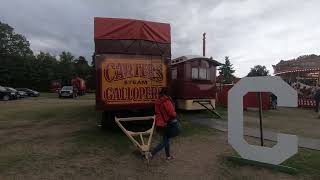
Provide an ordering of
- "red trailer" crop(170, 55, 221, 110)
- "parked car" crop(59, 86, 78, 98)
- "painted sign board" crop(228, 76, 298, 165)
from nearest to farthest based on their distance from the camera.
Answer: "painted sign board" crop(228, 76, 298, 165), "red trailer" crop(170, 55, 221, 110), "parked car" crop(59, 86, 78, 98)

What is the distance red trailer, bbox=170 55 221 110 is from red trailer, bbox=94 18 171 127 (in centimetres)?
609

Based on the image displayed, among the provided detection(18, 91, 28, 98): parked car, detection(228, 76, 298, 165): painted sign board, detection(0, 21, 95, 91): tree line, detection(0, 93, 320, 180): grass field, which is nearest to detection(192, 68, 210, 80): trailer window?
detection(0, 93, 320, 180): grass field

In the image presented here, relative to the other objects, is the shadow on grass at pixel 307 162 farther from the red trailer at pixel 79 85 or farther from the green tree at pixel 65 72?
the green tree at pixel 65 72

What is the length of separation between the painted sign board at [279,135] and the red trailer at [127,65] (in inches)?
164

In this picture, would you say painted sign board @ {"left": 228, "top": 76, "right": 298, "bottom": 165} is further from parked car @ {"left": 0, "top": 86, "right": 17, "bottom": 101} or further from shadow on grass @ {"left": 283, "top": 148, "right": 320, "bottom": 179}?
parked car @ {"left": 0, "top": 86, "right": 17, "bottom": 101}

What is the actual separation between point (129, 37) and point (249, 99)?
12737 mm

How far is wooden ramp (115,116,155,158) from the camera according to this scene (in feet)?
30.0

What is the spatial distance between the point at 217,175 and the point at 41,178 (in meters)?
3.53

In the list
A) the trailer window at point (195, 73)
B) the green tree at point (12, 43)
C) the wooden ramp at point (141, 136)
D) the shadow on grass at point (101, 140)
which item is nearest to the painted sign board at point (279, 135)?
the wooden ramp at point (141, 136)

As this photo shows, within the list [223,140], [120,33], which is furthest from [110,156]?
[120,33]

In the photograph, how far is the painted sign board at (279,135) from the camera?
7.47 m

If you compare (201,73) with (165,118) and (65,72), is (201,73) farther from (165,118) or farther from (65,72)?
(65,72)

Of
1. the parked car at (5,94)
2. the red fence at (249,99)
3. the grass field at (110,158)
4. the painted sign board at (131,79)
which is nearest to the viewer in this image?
the grass field at (110,158)

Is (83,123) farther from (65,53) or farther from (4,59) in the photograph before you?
(65,53)
